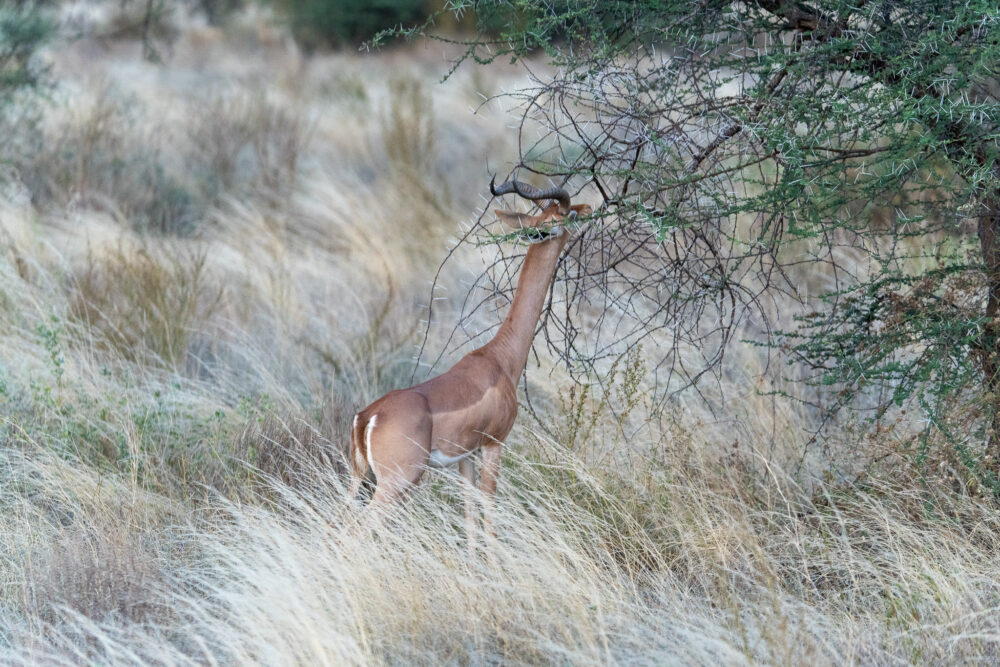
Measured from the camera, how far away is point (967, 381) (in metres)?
4.12

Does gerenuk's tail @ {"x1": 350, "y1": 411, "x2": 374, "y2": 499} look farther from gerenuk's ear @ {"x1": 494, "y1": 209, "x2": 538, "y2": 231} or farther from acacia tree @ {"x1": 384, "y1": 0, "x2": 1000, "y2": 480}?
acacia tree @ {"x1": 384, "y1": 0, "x2": 1000, "y2": 480}

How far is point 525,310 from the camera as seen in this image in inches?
151

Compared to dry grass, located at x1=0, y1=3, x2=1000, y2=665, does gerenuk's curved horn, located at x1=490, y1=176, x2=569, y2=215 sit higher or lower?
higher

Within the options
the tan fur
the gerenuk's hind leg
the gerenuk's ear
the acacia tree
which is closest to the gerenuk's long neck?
the tan fur

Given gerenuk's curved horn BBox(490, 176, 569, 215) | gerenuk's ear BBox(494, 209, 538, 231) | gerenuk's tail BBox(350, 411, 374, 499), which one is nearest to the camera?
gerenuk's curved horn BBox(490, 176, 569, 215)

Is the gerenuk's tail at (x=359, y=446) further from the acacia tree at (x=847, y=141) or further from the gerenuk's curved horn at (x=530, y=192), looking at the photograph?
the acacia tree at (x=847, y=141)

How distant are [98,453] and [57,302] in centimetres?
194

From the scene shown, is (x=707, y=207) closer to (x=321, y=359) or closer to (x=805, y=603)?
(x=805, y=603)

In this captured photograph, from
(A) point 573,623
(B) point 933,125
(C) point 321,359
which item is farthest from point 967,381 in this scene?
(C) point 321,359

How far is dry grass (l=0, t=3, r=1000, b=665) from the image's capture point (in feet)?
10.6

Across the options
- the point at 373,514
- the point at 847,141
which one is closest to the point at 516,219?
the point at 373,514

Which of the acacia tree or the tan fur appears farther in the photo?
the acacia tree

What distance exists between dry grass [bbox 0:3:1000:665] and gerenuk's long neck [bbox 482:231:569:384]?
0.53 metres

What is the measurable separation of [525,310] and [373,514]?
91cm
